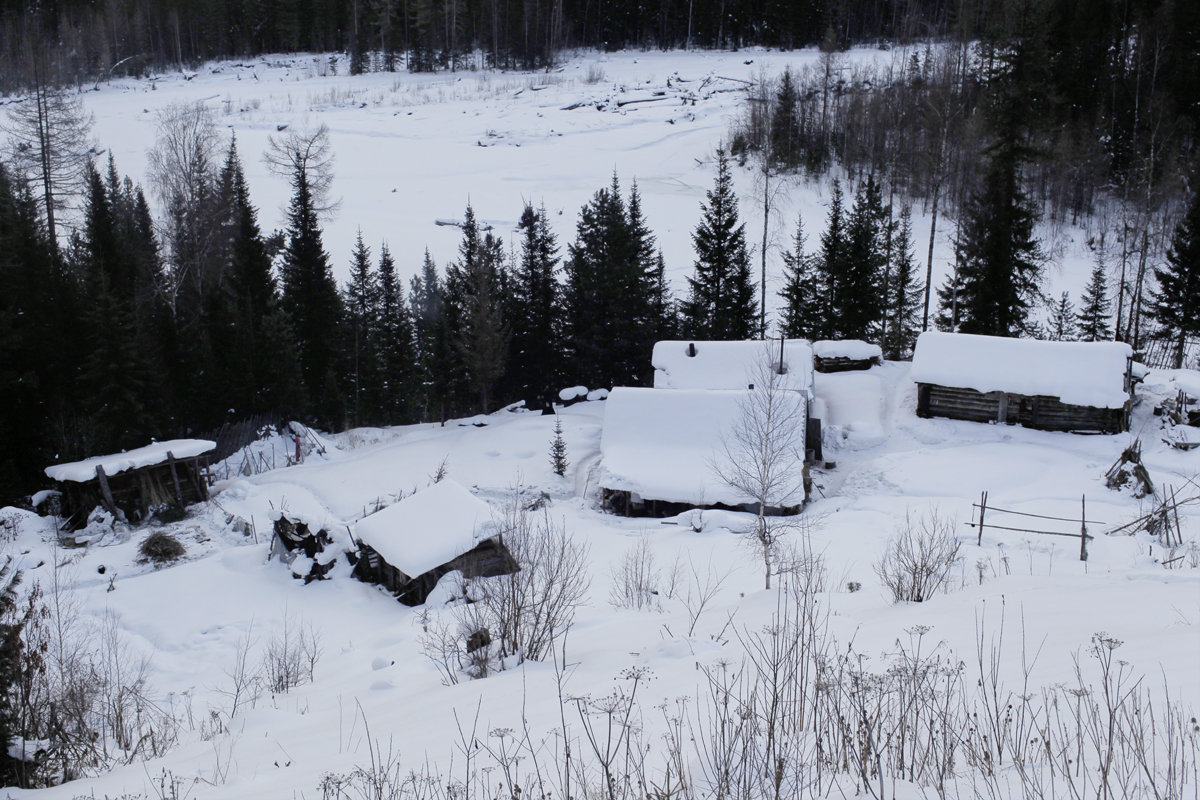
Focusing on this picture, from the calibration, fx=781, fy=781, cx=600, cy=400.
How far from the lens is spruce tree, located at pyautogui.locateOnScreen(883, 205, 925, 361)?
3641 cm

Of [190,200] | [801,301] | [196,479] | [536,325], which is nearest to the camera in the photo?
[196,479]

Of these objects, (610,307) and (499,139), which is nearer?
(610,307)

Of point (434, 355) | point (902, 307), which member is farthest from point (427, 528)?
point (902, 307)

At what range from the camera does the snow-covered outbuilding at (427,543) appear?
17062mm

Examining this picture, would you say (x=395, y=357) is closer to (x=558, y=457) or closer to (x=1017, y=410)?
(x=558, y=457)

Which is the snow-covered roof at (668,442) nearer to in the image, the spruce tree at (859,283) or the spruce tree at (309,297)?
the spruce tree at (859,283)

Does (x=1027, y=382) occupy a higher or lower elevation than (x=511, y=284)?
lower

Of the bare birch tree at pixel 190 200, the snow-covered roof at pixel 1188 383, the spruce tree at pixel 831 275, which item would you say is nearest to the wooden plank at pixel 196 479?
the bare birch tree at pixel 190 200

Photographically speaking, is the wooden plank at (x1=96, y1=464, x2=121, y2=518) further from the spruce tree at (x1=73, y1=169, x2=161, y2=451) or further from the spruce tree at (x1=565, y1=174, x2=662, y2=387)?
the spruce tree at (x1=565, y1=174, x2=662, y2=387)

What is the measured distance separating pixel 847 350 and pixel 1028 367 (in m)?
7.21

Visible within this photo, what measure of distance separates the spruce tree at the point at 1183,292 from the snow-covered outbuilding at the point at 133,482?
3725 cm

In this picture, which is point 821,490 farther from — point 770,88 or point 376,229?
point 770,88

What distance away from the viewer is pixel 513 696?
7.09m

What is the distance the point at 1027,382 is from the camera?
26672 mm
